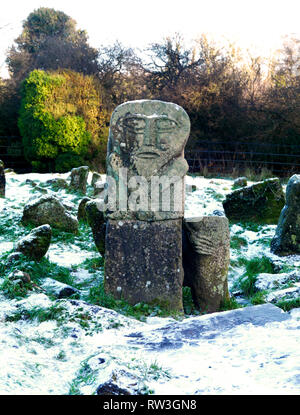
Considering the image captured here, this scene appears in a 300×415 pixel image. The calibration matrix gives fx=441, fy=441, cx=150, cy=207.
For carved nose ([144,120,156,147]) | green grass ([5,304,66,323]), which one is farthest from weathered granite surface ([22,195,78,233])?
green grass ([5,304,66,323])

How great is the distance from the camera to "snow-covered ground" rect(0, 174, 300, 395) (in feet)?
8.39

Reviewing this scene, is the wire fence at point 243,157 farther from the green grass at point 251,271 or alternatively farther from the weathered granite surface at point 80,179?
the green grass at point 251,271

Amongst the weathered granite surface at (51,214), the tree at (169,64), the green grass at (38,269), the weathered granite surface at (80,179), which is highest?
the tree at (169,64)

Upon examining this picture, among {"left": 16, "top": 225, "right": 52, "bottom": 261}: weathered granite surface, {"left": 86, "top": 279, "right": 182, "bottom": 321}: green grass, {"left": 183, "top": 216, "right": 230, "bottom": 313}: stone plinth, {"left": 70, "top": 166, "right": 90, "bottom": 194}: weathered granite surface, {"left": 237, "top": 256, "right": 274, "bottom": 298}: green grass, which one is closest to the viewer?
{"left": 86, "top": 279, "right": 182, "bottom": 321}: green grass

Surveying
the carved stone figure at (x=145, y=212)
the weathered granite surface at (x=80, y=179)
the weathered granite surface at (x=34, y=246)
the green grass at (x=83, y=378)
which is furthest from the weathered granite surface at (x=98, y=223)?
the weathered granite surface at (x=80, y=179)

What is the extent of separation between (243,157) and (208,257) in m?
9.76

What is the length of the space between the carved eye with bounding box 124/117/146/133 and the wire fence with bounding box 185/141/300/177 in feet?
28.8

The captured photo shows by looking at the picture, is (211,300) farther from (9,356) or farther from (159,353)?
(9,356)

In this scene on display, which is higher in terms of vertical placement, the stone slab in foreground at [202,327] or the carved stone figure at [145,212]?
the carved stone figure at [145,212]

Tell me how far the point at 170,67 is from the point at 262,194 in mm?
9354

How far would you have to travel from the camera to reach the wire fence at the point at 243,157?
13.7 meters

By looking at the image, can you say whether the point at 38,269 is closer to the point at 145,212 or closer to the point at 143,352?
the point at 145,212

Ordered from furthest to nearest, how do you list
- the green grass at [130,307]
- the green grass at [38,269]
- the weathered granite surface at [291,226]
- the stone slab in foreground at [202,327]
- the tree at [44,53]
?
1. the tree at [44,53]
2. the weathered granite surface at [291,226]
3. the green grass at [38,269]
4. the green grass at [130,307]
5. the stone slab in foreground at [202,327]

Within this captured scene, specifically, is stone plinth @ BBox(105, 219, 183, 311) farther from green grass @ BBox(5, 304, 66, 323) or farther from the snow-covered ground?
green grass @ BBox(5, 304, 66, 323)
